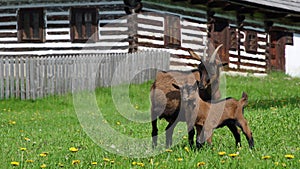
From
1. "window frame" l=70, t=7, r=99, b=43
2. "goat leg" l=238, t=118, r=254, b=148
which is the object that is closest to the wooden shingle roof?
"window frame" l=70, t=7, r=99, b=43

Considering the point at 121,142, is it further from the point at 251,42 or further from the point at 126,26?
the point at 251,42

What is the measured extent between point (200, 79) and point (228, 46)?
1836 cm

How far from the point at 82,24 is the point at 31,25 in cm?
212

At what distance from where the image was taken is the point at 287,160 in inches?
200

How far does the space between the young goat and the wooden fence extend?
34.5 feet

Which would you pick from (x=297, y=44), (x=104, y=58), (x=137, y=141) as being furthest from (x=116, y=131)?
(x=297, y=44)

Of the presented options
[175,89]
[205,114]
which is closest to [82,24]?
[175,89]

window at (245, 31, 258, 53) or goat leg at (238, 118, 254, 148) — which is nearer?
goat leg at (238, 118, 254, 148)

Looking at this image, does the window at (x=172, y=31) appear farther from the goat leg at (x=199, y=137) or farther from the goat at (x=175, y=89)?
the goat leg at (x=199, y=137)

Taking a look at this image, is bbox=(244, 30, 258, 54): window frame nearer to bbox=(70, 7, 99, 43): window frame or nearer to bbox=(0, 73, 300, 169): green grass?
bbox=(70, 7, 99, 43): window frame

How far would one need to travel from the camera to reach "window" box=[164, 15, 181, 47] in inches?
828

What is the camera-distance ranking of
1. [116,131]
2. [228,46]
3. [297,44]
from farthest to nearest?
[297,44] → [228,46] → [116,131]

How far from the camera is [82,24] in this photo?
67.7ft

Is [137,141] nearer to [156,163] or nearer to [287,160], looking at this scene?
[156,163]
